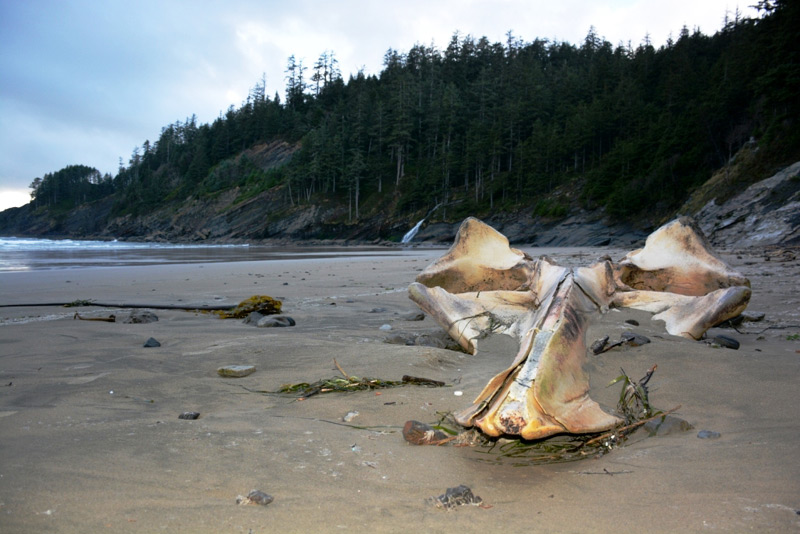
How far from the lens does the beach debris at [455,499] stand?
1.43m

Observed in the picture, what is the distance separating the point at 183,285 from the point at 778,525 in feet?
28.4

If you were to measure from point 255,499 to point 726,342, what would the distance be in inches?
126

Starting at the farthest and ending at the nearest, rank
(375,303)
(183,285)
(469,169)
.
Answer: (469,169), (183,285), (375,303)

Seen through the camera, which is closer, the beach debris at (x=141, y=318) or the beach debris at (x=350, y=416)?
the beach debris at (x=350, y=416)

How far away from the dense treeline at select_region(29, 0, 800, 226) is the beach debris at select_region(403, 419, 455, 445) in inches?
1001

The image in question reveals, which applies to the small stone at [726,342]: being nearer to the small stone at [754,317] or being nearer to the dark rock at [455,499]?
the small stone at [754,317]

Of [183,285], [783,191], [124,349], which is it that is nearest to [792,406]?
[124,349]

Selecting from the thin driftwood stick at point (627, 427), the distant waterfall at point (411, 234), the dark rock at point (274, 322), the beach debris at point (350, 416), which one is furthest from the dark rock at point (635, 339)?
the distant waterfall at point (411, 234)

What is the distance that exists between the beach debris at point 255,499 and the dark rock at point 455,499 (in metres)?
0.46

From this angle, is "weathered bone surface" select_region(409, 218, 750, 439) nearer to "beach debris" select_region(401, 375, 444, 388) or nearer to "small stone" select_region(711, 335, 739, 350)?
"small stone" select_region(711, 335, 739, 350)

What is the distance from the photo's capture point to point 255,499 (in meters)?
1.43

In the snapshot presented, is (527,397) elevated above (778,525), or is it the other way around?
(527,397)

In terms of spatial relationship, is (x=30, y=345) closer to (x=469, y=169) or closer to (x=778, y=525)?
(x=778, y=525)

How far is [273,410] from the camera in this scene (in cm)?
232
